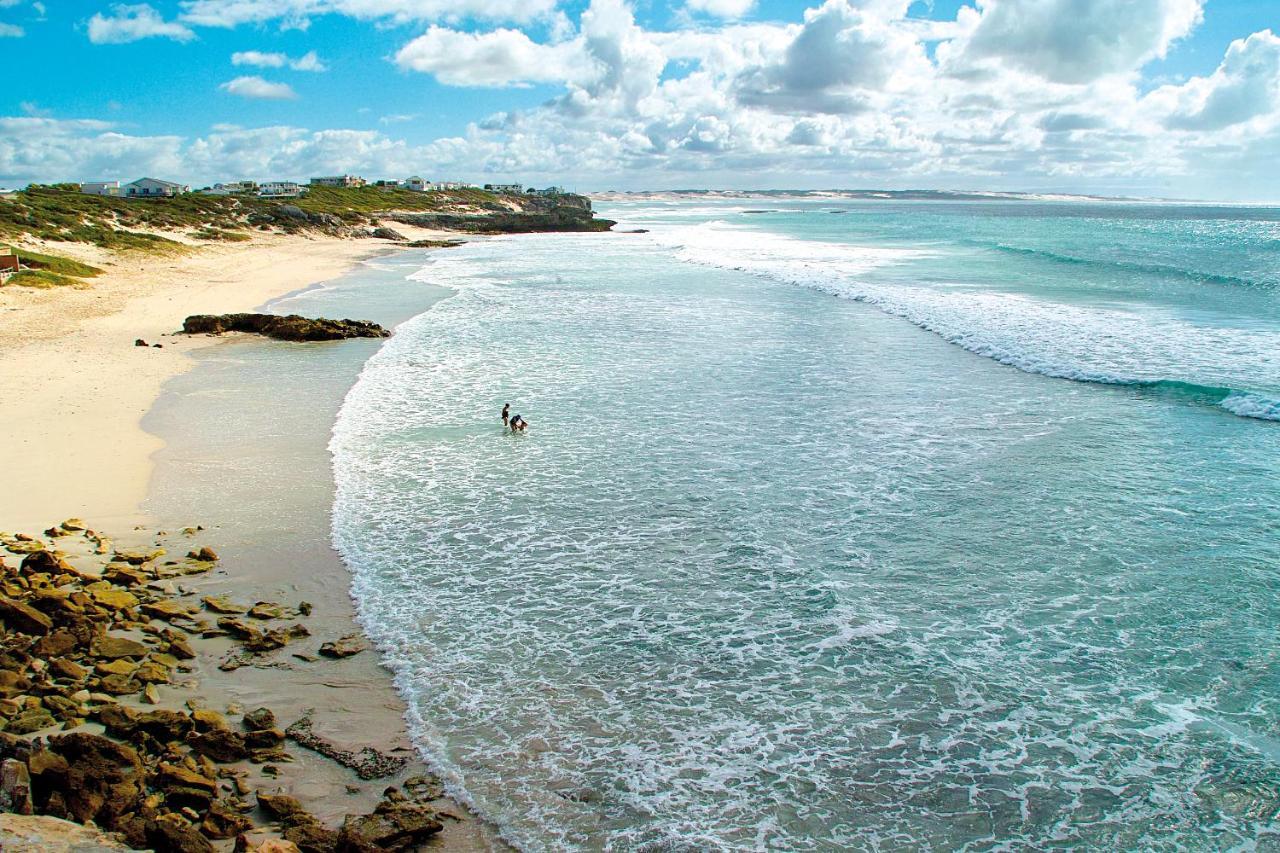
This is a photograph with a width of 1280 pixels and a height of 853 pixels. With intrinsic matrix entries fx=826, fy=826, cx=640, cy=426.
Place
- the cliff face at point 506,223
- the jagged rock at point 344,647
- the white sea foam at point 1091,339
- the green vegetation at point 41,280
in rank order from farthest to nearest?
1. the cliff face at point 506,223
2. the green vegetation at point 41,280
3. the white sea foam at point 1091,339
4. the jagged rock at point 344,647

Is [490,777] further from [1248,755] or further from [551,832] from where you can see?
[1248,755]

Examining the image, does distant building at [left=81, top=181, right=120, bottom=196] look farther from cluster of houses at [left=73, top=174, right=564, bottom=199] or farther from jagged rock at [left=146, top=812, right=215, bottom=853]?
jagged rock at [left=146, top=812, right=215, bottom=853]

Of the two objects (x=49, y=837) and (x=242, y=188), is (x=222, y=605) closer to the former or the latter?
(x=49, y=837)

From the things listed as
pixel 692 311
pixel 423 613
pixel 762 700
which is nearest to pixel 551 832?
pixel 762 700

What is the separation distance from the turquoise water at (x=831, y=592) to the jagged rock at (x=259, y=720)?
1.11 meters

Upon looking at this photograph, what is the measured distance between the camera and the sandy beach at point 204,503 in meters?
6.75

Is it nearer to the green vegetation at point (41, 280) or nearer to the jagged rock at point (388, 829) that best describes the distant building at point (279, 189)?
the green vegetation at point (41, 280)

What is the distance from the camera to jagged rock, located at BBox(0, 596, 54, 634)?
24.7 ft

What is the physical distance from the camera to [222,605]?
8.62 meters

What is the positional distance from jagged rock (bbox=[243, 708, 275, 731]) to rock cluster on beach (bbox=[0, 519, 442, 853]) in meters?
0.01

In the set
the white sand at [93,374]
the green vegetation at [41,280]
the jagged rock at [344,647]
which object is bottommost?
the jagged rock at [344,647]

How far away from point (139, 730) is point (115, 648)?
61.1 inches

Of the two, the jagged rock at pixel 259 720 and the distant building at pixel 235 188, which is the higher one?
the distant building at pixel 235 188

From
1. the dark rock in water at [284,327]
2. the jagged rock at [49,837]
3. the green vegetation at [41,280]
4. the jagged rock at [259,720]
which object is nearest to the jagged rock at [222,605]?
the jagged rock at [259,720]
